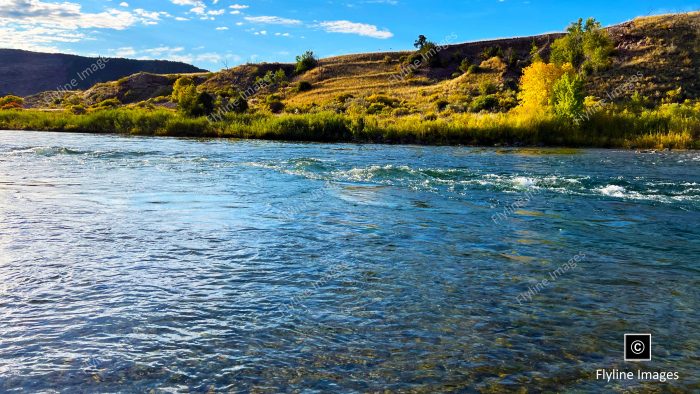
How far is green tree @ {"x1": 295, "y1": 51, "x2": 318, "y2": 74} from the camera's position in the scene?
10914 cm

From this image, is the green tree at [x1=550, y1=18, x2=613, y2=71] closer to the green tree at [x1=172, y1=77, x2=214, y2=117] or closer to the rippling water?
the green tree at [x1=172, y1=77, x2=214, y2=117]

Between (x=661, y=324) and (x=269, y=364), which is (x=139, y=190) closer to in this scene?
(x=269, y=364)

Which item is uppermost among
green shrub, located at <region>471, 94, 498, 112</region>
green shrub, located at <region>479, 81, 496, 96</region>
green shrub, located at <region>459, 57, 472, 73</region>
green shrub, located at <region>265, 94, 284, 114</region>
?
green shrub, located at <region>459, 57, 472, 73</region>

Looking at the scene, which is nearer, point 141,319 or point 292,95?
point 141,319

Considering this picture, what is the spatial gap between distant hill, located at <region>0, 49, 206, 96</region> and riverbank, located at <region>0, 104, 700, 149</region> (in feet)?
403

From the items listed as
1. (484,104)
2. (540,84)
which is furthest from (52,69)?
(540,84)

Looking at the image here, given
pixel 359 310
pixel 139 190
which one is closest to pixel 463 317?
pixel 359 310

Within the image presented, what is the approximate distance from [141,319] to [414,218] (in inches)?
310

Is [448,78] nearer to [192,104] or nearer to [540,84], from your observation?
[540,84]

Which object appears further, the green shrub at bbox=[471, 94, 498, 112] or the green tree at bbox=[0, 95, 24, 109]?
the green tree at bbox=[0, 95, 24, 109]

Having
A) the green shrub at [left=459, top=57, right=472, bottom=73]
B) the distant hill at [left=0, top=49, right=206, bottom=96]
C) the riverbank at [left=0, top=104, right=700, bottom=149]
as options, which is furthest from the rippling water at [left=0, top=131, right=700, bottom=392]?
the distant hill at [left=0, top=49, right=206, bottom=96]

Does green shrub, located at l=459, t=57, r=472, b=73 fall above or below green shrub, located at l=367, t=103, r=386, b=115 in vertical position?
above

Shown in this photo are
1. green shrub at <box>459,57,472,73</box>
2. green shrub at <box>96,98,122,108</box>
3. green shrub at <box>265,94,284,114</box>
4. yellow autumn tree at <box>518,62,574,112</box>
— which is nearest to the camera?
yellow autumn tree at <box>518,62,574,112</box>

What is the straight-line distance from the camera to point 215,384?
4.78m
